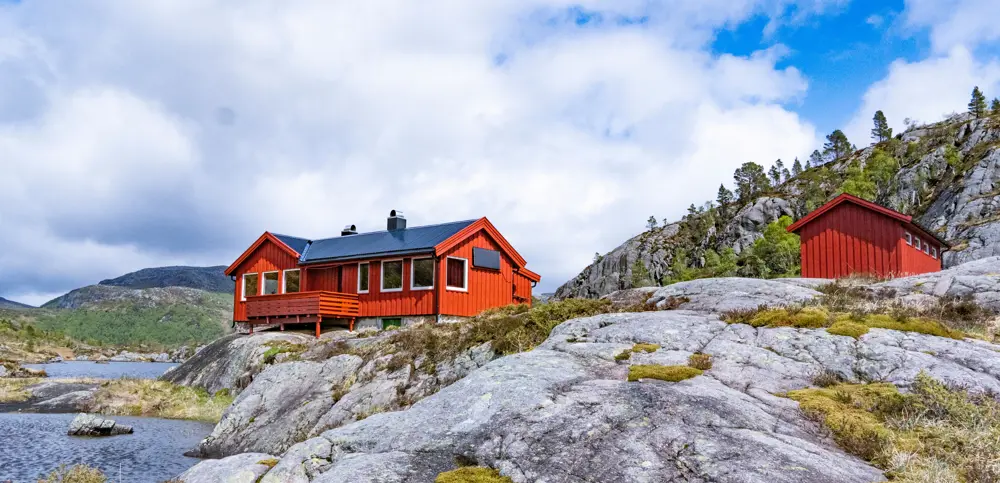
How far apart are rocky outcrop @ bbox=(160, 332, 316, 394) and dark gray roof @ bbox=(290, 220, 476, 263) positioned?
545 centimetres

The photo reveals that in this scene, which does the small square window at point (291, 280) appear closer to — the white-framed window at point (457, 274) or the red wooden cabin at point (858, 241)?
the white-framed window at point (457, 274)

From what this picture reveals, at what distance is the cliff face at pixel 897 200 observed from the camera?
59844 millimetres

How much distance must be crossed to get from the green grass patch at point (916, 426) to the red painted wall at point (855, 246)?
74.7 feet

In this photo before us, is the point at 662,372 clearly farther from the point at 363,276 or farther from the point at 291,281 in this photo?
the point at 291,281

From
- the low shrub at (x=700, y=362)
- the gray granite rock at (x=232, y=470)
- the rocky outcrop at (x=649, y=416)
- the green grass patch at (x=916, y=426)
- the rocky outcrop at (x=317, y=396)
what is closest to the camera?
the green grass patch at (x=916, y=426)

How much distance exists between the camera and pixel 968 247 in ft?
158

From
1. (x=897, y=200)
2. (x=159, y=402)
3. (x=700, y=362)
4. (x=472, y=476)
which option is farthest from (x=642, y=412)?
(x=897, y=200)

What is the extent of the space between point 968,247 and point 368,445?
55.5m

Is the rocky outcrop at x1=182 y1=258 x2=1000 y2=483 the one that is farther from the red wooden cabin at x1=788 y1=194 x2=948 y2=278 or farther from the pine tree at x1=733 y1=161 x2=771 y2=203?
the pine tree at x1=733 y1=161 x2=771 y2=203

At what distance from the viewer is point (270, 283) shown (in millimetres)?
40875

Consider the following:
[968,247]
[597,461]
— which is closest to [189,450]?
[597,461]

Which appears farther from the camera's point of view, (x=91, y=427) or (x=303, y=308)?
(x=303, y=308)

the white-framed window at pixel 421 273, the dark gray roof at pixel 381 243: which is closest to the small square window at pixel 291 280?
the dark gray roof at pixel 381 243

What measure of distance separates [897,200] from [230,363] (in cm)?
7742
